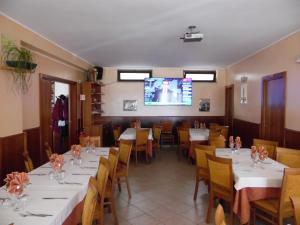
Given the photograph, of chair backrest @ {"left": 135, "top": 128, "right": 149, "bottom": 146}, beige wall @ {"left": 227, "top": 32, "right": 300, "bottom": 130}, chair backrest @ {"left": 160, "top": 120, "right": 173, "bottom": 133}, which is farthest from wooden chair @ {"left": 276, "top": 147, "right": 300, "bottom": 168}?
chair backrest @ {"left": 160, "top": 120, "right": 173, "bottom": 133}

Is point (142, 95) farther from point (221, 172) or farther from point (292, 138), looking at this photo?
point (221, 172)

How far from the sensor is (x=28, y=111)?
4852mm

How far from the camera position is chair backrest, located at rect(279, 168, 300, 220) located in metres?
2.50

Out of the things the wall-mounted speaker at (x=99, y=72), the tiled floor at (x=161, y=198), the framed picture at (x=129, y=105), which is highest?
the wall-mounted speaker at (x=99, y=72)

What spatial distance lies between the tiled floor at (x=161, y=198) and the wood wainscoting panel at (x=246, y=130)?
1861 mm

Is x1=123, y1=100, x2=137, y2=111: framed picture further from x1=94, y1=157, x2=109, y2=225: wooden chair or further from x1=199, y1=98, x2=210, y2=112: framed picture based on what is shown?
x1=94, y1=157, x2=109, y2=225: wooden chair

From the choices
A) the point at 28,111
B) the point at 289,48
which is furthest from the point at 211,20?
the point at 28,111

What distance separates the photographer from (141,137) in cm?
621

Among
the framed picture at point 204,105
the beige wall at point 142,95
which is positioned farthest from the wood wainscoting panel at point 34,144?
the framed picture at point 204,105

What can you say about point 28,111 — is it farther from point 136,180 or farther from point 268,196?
point 268,196

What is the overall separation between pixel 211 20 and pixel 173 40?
1334mm

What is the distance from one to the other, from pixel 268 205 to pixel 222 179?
558 millimetres

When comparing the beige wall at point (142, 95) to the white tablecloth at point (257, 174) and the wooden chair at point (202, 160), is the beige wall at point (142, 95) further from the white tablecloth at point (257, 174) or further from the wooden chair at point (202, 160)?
the white tablecloth at point (257, 174)

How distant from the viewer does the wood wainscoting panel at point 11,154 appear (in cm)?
358
